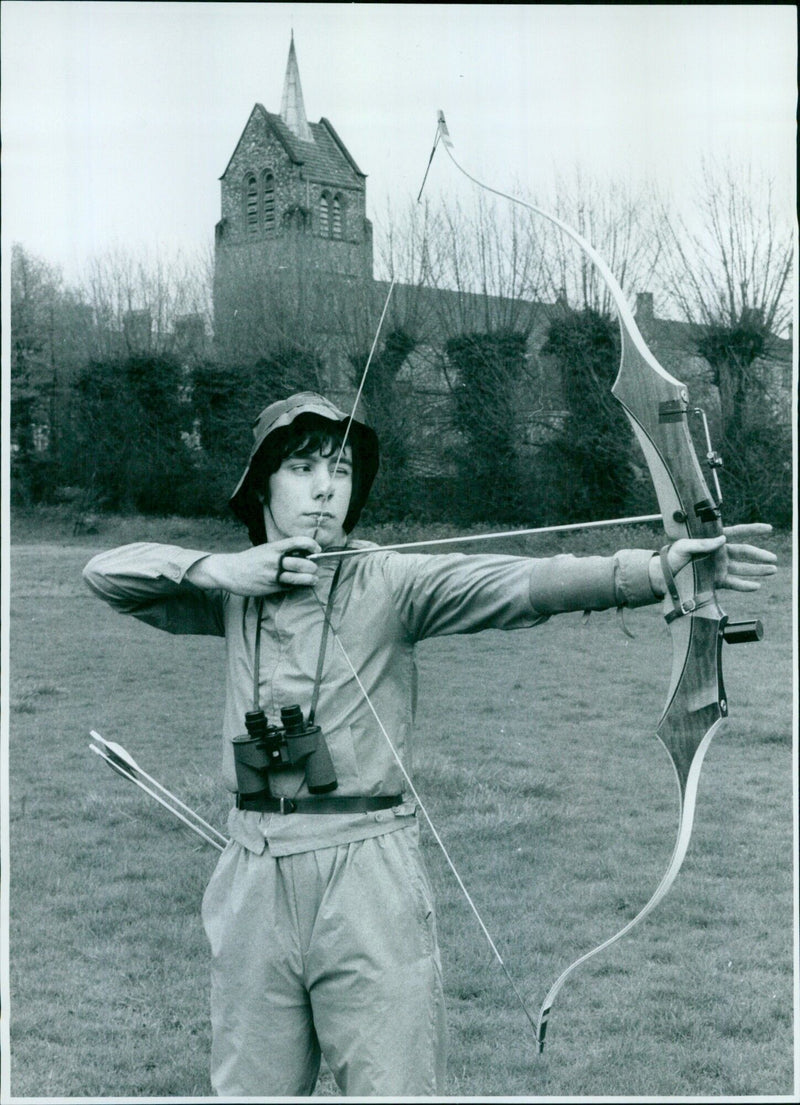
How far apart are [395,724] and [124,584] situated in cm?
49

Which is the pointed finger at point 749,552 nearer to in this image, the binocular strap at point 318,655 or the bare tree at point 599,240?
the binocular strap at point 318,655

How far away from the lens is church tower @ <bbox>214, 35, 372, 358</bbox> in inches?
153

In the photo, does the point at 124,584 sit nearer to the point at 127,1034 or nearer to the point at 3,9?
the point at 127,1034

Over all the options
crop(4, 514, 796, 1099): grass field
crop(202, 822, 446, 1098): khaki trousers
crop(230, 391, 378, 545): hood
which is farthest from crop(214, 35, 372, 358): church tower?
crop(202, 822, 446, 1098): khaki trousers

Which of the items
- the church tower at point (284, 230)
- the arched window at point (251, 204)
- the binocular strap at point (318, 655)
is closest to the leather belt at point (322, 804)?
the binocular strap at point (318, 655)

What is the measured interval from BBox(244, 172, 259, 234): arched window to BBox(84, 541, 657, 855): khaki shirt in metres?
2.78

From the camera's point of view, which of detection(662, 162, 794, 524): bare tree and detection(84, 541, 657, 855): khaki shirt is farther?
detection(662, 162, 794, 524): bare tree

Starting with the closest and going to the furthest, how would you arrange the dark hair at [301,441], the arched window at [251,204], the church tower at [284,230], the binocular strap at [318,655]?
the binocular strap at [318,655]
the dark hair at [301,441]
the church tower at [284,230]
the arched window at [251,204]

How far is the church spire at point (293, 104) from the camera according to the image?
3.38 m

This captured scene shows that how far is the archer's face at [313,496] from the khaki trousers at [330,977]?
1.62 ft

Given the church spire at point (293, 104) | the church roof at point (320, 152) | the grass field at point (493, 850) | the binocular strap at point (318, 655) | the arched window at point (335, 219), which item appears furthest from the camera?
the arched window at point (335, 219)

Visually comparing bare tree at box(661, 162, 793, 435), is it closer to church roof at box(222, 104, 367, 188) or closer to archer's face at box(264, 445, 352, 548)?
church roof at box(222, 104, 367, 188)

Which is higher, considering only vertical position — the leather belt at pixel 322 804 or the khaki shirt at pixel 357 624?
the khaki shirt at pixel 357 624

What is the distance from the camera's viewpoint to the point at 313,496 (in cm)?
181
